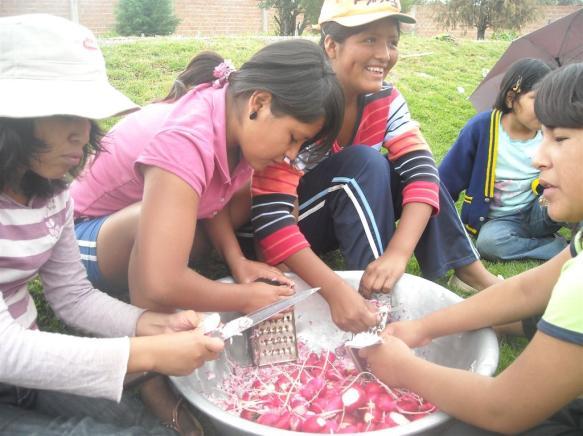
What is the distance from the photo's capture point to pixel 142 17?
9.49m

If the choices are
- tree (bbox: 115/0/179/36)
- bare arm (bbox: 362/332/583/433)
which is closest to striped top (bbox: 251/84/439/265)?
bare arm (bbox: 362/332/583/433)

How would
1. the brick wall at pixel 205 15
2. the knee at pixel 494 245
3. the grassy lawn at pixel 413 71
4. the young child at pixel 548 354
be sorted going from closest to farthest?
the young child at pixel 548 354 → the knee at pixel 494 245 → the grassy lawn at pixel 413 71 → the brick wall at pixel 205 15

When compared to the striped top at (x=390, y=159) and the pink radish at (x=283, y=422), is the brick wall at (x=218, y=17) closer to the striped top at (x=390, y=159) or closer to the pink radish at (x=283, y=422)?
the striped top at (x=390, y=159)

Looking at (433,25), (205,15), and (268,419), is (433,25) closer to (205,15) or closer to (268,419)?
(205,15)

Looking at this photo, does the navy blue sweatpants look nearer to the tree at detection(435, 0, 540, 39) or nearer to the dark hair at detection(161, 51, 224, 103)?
the dark hair at detection(161, 51, 224, 103)

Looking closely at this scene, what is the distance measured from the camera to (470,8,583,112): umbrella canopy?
327 cm

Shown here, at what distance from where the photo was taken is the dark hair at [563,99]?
1094 mm

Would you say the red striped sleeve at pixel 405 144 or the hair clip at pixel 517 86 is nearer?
the red striped sleeve at pixel 405 144

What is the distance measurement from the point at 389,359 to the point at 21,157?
81cm

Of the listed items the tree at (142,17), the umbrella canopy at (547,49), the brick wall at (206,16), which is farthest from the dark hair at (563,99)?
the brick wall at (206,16)

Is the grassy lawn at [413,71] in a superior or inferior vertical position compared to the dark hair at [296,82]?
inferior

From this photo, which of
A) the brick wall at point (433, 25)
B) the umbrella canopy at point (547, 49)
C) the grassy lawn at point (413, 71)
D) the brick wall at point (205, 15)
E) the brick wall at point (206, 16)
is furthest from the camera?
the brick wall at point (433, 25)

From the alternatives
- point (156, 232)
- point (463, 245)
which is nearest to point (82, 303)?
point (156, 232)

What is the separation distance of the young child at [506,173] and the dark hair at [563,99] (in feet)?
4.46
